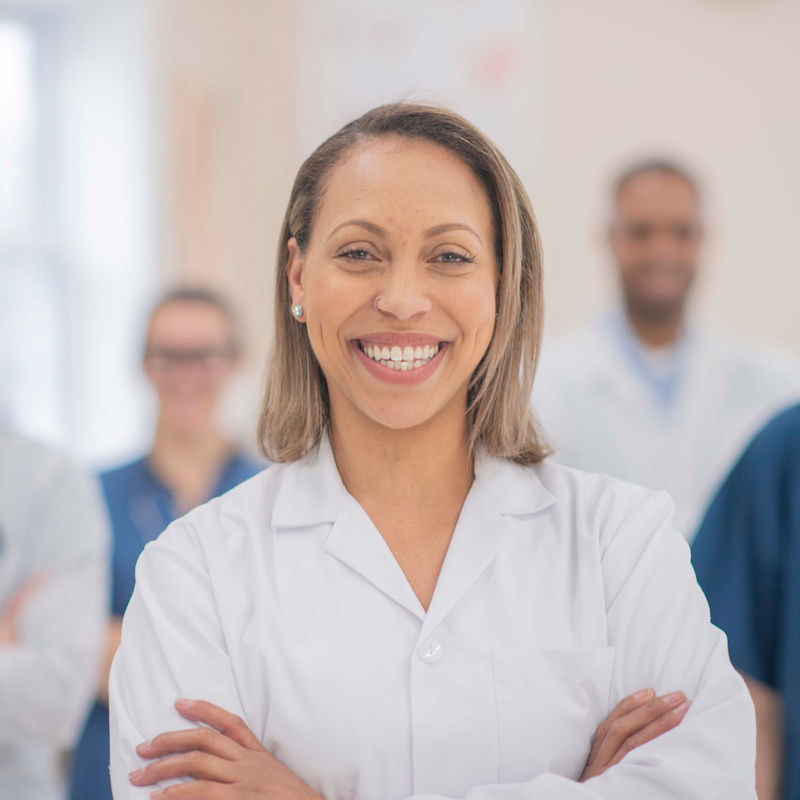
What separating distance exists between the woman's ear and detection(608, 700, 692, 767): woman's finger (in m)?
0.62

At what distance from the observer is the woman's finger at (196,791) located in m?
0.93

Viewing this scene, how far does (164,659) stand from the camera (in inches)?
40.2

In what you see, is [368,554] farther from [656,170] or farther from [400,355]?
[656,170]

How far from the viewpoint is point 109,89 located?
159 inches

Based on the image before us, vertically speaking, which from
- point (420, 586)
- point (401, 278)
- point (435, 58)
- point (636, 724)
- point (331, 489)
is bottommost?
point (636, 724)

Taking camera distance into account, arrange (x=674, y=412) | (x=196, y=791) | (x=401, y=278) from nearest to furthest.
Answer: (x=196, y=791), (x=401, y=278), (x=674, y=412)

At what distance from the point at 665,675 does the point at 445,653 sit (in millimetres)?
239

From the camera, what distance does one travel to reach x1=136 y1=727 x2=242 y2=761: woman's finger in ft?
3.15

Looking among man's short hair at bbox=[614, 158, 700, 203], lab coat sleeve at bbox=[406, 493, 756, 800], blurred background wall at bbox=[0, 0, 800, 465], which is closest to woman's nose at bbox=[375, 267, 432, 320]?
lab coat sleeve at bbox=[406, 493, 756, 800]

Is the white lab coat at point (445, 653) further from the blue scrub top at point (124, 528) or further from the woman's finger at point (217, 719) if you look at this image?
the blue scrub top at point (124, 528)

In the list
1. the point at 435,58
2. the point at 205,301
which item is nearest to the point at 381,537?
the point at 205,301

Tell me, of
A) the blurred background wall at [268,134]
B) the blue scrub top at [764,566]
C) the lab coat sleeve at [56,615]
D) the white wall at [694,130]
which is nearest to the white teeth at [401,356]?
the blue scrub top at [764,566]

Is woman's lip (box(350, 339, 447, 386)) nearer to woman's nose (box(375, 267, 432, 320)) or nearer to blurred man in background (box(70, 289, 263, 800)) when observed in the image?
woman's nose (box(375, 267, 432, 320))

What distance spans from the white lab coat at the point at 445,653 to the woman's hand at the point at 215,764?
2 cm
